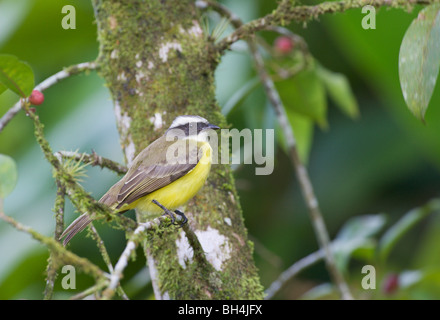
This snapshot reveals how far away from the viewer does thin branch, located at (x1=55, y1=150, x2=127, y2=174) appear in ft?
7.75

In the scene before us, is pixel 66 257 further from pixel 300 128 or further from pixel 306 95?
pixel 300 128

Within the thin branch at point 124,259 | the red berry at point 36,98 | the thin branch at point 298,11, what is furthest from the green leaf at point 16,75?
the thin branch at point 298,11

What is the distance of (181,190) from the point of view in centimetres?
260

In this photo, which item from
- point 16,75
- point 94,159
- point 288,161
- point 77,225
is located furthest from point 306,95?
point 16,75

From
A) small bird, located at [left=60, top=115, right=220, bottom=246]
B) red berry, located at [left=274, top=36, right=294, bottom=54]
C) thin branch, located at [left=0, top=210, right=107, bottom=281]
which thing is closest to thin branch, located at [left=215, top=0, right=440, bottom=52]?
small bird, located at [left=60, top=115, right=220, bottom=246]

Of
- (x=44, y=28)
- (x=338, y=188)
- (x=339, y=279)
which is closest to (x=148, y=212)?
(x=339, y=279)

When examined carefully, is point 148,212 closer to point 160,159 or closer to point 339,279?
point 160,159

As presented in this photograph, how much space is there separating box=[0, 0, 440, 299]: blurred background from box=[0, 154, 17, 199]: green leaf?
1013 mm

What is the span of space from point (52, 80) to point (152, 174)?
0.65 m

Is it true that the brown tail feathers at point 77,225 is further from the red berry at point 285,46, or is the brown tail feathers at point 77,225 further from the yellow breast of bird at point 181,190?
the red berry at point 285,46

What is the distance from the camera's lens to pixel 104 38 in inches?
114

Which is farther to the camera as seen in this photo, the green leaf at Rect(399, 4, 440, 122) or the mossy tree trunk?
the mossy tree trunk

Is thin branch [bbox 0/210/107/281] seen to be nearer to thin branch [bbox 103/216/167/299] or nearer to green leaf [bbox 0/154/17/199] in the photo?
thin branch [bbox 103/216/167/299]
